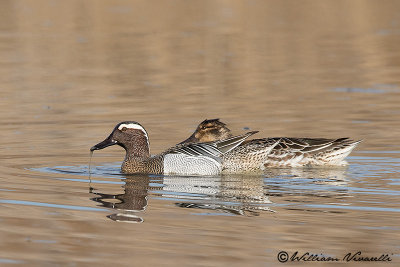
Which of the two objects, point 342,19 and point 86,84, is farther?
point 342,19

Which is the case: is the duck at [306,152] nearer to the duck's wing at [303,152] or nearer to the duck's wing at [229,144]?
the duck's wing at [303,152]

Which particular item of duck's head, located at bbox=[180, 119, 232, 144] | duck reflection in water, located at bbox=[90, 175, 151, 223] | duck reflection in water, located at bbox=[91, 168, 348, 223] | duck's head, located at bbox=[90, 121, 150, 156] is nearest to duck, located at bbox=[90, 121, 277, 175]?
duck's head, located at bbox=[90, 121, 150, 156]

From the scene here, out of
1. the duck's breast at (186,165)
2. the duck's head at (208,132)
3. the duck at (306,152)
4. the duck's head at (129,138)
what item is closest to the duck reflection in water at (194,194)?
the duck's breast at (186,165)

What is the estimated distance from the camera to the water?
7.30 metres

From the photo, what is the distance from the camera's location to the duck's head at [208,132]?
11.8 metres

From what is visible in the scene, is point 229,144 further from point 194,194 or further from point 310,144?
point 194,194

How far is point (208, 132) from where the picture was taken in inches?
466

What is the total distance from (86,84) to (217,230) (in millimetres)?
9761

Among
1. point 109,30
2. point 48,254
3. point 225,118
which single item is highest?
point 109,30

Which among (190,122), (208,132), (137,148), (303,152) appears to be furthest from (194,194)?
(190,122)

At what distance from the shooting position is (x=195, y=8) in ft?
100

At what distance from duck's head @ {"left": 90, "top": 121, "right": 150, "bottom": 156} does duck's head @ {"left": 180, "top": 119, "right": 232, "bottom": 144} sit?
0.92 metres

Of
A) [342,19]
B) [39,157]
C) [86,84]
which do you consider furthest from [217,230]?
[342,19]

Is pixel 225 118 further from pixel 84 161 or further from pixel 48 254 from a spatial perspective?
pixel 48 254
